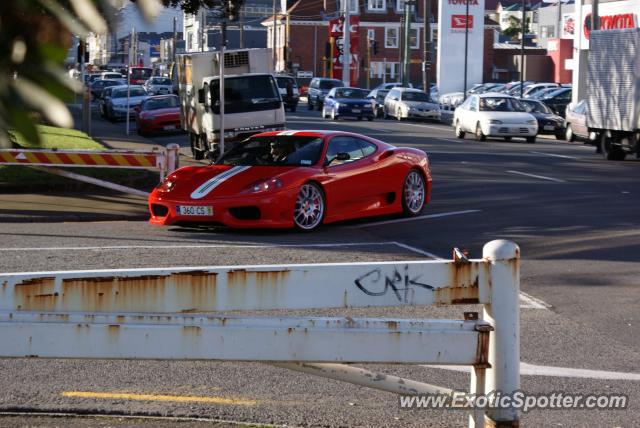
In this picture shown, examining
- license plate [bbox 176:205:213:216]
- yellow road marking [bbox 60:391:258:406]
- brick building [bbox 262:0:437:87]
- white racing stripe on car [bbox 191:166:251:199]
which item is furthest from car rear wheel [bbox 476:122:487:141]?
brick building [bbox 262:0:437:87]

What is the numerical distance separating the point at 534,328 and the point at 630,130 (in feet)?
64.3

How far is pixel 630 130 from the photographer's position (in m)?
26.7

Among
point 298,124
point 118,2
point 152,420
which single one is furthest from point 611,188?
point 298,124

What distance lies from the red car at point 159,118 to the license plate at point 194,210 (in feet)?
81.8

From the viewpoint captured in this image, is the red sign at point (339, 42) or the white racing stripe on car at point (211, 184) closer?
the white racing stripe on car at point (211, 184)

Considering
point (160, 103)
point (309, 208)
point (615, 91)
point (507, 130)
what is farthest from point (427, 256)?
point (160, 103)

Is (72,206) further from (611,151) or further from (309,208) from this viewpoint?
(611,151)

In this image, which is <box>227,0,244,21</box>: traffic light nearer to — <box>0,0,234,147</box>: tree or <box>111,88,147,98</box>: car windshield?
<box>0,0,234,147</box>: tree

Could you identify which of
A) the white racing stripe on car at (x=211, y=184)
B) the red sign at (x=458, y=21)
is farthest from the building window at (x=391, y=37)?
the white racing stripe on car at (x=211, y=184)

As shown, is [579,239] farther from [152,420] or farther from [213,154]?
[213,154]

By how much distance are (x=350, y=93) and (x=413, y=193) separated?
36.4 metres

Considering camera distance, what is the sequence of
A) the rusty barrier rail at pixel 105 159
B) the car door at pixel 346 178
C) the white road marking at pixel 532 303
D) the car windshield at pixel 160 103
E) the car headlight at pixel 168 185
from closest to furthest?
the white road marking at pixel 532 303, the car headlight at pixel 168 185, the car door at pixel 346 178, the rusty barrier rail at pixel 105 159, the car windshield at pixel 160 103

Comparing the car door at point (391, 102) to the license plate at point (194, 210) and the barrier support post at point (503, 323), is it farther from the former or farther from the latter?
the barrier support post at point (503, 323)

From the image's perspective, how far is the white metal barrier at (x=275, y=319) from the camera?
3982 millimetres
